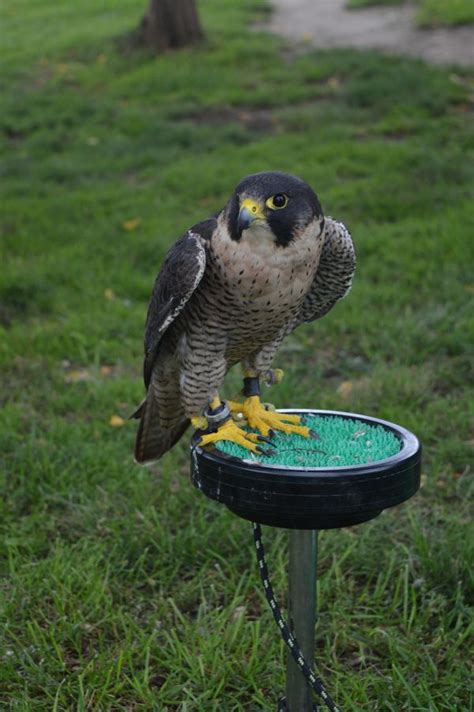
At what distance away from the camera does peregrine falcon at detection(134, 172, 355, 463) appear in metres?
2.11

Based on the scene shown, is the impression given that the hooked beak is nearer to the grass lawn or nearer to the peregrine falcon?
the peregrine falcon

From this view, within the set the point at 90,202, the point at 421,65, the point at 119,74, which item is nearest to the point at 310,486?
the point at 90,202

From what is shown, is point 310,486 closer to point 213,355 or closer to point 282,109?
point 213,355

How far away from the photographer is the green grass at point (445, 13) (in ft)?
39.4

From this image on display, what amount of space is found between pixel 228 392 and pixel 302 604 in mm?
2225

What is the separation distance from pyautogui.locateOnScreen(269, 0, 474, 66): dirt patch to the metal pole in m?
9.13

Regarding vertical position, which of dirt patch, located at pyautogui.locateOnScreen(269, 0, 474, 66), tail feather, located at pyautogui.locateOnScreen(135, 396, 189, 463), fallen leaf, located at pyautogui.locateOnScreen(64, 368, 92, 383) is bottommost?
dirt patch, located at pyautogui.locateOnScreen(269, 0, 474, 66)

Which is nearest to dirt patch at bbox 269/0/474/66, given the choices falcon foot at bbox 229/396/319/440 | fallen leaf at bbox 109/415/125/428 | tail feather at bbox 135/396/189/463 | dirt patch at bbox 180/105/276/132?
dirt patch at bbox 180/105/276/132

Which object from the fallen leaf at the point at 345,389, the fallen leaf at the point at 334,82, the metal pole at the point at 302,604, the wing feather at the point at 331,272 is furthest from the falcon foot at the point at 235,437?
the fallen leaf at the point at 334,82

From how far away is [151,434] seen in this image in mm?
2900

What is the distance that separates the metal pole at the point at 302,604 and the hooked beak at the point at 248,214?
752 millimetres

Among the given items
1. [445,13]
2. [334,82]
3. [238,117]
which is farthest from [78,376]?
[445,13]

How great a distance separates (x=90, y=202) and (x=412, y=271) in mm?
→ 3062

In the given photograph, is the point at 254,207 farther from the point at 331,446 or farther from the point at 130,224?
the point at 130,224
